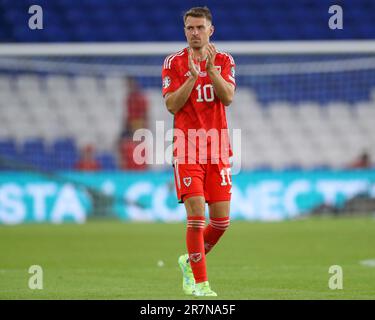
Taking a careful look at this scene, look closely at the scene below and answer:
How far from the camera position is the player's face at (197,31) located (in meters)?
6.93

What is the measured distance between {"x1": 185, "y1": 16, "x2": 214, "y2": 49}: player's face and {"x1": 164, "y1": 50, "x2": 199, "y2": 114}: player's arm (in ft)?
0.40

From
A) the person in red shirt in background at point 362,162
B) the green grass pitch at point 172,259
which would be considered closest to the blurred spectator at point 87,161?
the green grass pitch at point 172,259

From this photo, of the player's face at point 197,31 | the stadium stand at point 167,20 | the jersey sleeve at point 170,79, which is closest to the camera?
the player's face at point 197,31

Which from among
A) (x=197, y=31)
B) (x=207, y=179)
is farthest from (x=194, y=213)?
(x=197, y=31)

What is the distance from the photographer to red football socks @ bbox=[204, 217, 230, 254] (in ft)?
24.0

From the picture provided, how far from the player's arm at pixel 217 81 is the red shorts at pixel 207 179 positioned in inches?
20.8

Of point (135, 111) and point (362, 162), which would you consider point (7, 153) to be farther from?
point (362, 162)

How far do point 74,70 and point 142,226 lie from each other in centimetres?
462

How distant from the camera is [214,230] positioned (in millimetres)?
7410

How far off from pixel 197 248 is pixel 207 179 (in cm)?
57

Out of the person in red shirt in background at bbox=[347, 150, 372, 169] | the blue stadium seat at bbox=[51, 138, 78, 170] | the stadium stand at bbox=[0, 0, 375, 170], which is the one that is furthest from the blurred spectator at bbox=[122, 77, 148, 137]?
the person in red shirt in background at bbox=[347, 150, 372, 169]

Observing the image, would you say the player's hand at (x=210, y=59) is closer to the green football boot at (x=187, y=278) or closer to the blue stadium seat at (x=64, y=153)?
the green football boot at (x=187, y=278)
